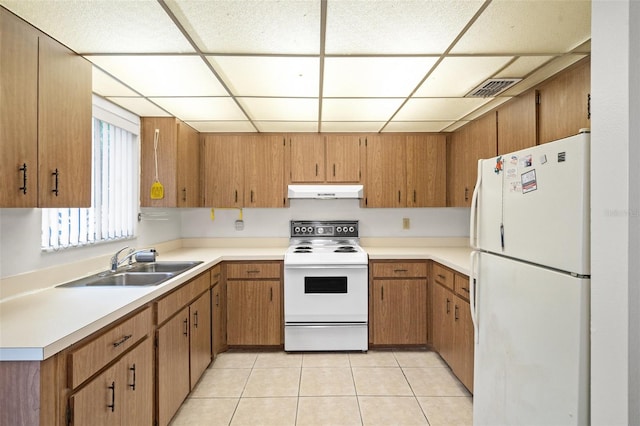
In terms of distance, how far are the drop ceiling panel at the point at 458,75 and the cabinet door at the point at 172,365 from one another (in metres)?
2.15

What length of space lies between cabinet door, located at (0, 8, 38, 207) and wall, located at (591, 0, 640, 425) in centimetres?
213

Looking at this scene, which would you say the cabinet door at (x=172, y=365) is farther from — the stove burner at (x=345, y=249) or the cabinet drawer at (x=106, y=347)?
the stove burner at (x=345, y=249)

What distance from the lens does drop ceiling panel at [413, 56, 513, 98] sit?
181cm

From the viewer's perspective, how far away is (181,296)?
2170mm

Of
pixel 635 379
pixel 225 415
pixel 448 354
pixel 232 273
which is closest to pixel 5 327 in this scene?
pixel 225 415

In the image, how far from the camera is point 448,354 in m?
2.70

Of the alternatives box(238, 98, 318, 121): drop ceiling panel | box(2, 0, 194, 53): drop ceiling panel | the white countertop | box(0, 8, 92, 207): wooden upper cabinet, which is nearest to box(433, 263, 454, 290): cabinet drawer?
the white countertop

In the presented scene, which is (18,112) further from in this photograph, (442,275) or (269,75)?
(442,275)

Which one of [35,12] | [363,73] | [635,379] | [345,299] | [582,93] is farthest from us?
[345,299]

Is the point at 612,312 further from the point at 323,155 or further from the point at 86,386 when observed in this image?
the point at 323,155

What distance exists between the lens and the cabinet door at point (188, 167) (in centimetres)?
305

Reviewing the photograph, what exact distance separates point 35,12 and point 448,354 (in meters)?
3.23

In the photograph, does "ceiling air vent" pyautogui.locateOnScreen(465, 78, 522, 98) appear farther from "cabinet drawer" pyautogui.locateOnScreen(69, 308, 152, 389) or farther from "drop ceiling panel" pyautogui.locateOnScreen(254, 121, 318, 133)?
"cabinet drawer" pyautogui.locateOnScreen(69, 308, 152, 389)

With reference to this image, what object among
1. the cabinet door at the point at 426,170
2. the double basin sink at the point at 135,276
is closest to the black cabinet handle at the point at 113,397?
the double basin sink at the point at 135,276
